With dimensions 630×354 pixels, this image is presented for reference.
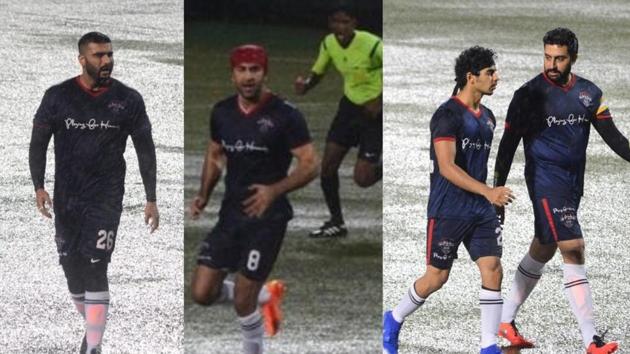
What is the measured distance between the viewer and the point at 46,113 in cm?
908

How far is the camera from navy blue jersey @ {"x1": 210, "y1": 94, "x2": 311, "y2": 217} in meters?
7.98

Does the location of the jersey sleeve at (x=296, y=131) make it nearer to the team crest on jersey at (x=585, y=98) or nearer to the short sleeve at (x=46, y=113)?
the short sleeve at (x=46, y=113)

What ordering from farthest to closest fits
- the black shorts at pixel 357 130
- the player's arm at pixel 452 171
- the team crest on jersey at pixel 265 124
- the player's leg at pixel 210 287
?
the player's arm at pixel 452 171, the black shorts at pixel 357 130, the player's leg at pixel 210 287, the team crest on jersey at pixel 265 124

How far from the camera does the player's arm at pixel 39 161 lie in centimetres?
909

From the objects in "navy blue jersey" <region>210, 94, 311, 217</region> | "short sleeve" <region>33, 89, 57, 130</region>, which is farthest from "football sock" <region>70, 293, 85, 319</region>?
"navy blue jersey" <region>210, 94, 311, 217</region>

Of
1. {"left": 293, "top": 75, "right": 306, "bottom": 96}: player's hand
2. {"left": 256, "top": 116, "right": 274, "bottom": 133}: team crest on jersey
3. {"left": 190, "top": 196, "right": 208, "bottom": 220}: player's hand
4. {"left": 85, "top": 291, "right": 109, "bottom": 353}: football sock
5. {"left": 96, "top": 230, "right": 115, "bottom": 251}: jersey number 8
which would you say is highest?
{"left": 293, "top": 75, "right": 306, "bottom": 96}: player's hand

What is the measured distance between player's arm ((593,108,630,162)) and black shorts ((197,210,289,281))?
2121 mm

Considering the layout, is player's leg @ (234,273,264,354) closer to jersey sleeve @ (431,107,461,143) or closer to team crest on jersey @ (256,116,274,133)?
team crest on jersey @ (256,116,274,133)

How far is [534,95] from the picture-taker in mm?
9172

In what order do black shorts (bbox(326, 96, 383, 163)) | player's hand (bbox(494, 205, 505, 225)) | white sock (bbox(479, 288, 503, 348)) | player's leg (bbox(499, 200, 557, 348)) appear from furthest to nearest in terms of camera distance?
1. player's leg (bbox(499, 200, 557, 348))
2. player's hand (bbox(494, 205, 505, 225))
3. white sock (bbox(479, 288, 503, 348))
4. black shorts (bbox(326, 96, 383, 163))

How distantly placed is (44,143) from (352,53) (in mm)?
1998

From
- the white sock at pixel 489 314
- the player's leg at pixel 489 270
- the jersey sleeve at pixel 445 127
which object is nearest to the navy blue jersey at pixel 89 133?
the jersey sleeve at pixel 445 127

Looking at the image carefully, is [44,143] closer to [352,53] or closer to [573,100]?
[352,53]

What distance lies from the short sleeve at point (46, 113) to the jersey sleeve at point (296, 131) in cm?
171
